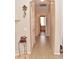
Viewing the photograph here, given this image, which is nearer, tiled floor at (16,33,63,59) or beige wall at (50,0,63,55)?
tiled floor at (16,33,63,59)

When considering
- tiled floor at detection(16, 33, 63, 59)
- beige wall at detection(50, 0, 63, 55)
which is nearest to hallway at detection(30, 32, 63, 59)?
tiled floor at detection(16, 33, 63, 59)

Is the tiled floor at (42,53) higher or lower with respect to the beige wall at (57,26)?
lower

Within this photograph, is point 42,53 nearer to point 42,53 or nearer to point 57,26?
point 42,53

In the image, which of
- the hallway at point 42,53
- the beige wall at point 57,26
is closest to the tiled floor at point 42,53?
the hallway at point 42,53

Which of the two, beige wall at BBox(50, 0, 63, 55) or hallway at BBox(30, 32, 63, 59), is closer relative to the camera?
hallway at BBox(30, 32, 63, 59)

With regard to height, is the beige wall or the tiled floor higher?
the beige wall

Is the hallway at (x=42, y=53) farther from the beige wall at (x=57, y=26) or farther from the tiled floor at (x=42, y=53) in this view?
the beige wall at (x=57, y=26)

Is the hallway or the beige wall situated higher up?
the beige wall

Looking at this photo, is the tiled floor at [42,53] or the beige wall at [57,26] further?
the beige wall at [57,26]

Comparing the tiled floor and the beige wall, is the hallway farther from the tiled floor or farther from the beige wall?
the beige wall

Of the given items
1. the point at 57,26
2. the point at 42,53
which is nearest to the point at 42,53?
the point at 42,53
